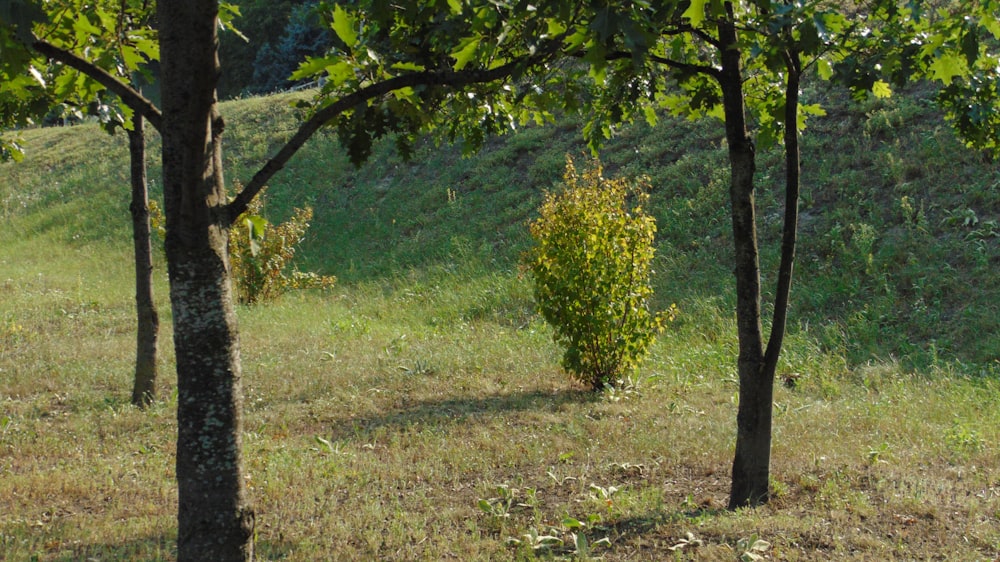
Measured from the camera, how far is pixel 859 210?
1193cm

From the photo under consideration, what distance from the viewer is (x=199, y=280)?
3.18 metres

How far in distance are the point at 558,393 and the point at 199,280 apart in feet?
16.5

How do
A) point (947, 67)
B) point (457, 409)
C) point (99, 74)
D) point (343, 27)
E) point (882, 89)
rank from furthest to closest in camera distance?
1. point (457, 409)
2. point (882, 89)
3. point (947, 67)
4. point (99, 74)
5. point (343, 27)

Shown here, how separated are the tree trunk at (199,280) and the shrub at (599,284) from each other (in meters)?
4.71

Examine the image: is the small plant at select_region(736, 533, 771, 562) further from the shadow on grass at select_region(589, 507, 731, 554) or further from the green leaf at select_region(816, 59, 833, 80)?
the green leaf at select_region(816, 59, 833, 80)

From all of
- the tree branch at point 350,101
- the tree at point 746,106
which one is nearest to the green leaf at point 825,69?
the tree at point 746,106

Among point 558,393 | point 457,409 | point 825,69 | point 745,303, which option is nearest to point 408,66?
point 825,69

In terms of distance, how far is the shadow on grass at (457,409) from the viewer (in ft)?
22.1

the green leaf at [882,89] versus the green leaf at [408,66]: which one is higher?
the green leaf at [882,89]

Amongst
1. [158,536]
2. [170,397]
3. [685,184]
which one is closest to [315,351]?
[170,397]

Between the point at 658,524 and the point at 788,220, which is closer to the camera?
the point at 658,524

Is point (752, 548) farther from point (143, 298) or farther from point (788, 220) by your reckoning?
point (143, 298)

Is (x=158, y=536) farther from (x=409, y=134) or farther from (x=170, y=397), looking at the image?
(x=170, y=397)

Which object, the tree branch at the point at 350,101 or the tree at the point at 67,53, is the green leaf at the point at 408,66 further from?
the tree at the point at 67,53
